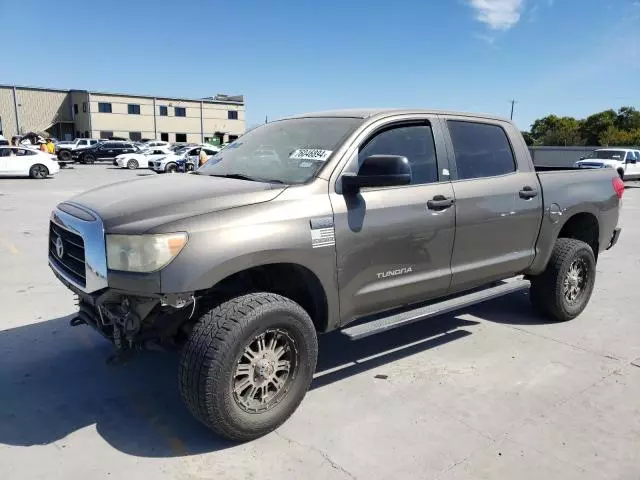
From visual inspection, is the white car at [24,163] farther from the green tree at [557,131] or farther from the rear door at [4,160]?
the green tree at [557,131]

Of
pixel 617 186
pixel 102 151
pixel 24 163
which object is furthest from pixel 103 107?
pixel 617 186

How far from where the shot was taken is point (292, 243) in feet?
10.5

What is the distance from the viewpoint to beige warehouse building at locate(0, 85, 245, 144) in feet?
217

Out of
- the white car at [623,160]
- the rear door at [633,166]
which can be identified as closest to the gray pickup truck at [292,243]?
the white car at [623,160]

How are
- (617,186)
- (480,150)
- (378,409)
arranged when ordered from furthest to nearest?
(617,186) < (480,150) < (378,409)

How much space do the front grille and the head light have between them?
16.4 inches

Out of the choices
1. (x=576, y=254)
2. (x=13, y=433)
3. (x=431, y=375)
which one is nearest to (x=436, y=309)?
(x=431, y=375)

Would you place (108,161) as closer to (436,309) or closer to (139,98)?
(139,98)

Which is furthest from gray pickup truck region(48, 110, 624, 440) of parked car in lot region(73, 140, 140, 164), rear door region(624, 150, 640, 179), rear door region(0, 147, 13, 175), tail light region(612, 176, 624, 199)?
parked car in lot region(73, 140, 140, 164)

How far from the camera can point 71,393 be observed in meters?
3.72

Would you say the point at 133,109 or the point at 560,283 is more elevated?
the point at 133,109

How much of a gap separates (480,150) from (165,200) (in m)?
2.67

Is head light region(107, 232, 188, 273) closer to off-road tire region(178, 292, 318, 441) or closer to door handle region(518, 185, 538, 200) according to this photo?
off-road tire region(178, 292, 318, 441)

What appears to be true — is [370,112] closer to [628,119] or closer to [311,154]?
[311,154]
